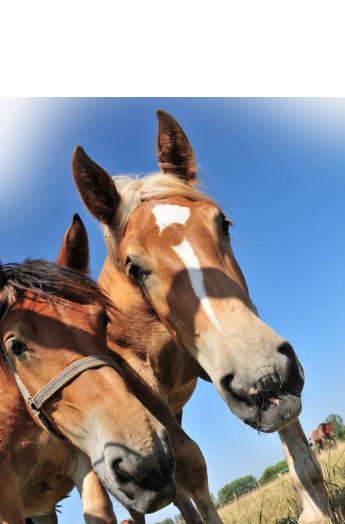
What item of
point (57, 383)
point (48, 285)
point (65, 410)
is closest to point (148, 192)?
point (48, 285)

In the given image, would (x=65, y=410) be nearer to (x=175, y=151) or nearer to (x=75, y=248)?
(x=75, y=248)

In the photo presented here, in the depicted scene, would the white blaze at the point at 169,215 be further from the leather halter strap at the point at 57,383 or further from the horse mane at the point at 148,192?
the leather halter strap at the point at 57,383

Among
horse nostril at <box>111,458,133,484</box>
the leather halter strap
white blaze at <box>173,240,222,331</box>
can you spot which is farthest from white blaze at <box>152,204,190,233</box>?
horse nostril at <box>111,458,133,484</box>

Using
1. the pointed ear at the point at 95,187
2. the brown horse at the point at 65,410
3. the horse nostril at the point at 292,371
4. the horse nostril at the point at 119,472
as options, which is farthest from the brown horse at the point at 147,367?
the horse nostril at the point at 292,371

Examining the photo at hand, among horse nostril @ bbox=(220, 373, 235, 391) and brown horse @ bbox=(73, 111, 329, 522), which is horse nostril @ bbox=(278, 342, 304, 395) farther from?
horse nostril @ bbox=(220, 373, 235, 391)

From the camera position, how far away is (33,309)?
12.4ft

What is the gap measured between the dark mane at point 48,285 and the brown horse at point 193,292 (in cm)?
33

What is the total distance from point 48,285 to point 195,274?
3.88ft

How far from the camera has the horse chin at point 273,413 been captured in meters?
2.77

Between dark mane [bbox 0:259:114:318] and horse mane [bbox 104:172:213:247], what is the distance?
559 millimetres

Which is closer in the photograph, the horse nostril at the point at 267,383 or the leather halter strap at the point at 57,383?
the horse nostril at the point at 267,383

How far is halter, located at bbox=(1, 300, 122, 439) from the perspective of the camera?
3.29m

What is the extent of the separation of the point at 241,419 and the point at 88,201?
2.26 metres
